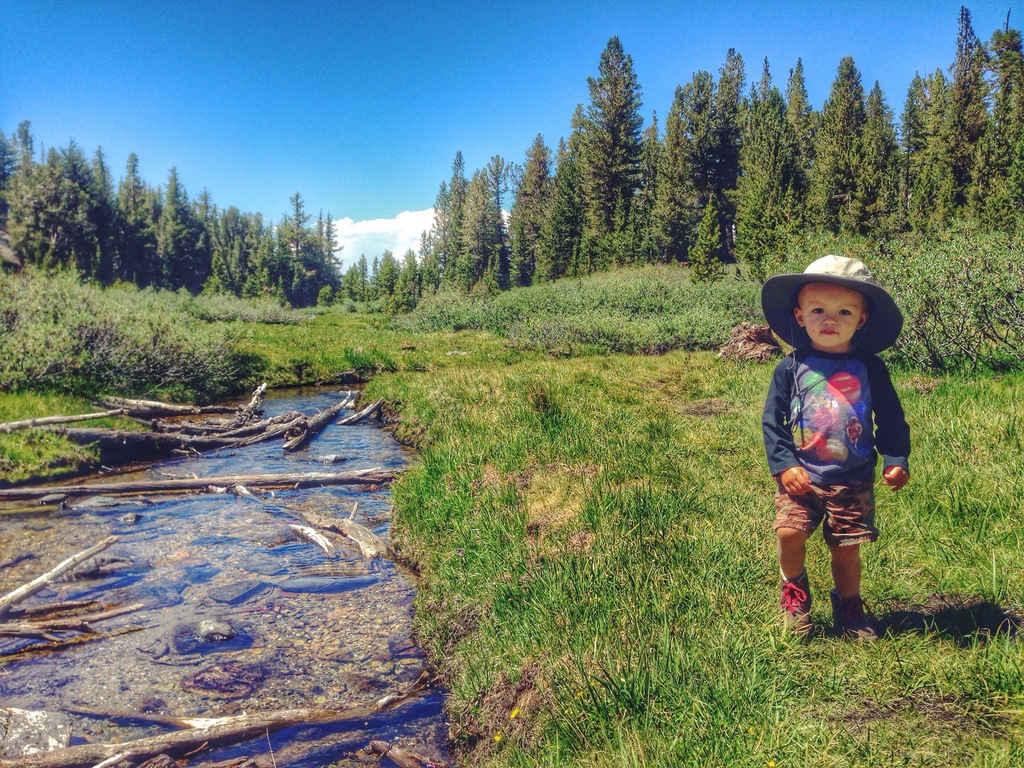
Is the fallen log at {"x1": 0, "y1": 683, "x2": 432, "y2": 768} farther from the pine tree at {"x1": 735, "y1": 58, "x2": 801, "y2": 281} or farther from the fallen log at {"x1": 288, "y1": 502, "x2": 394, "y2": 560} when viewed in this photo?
the pine tree at {"x1": 735, "y1": 58, "x2": 801, "y2": 281}

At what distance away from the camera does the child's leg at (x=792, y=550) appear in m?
3.20

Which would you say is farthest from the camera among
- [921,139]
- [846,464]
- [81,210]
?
[81,210]

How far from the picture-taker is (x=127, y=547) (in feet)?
22.2

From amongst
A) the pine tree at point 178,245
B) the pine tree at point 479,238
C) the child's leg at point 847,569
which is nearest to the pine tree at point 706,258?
the pine tree at point 479,238

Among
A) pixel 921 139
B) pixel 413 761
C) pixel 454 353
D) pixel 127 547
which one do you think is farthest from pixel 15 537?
pixel 921 139

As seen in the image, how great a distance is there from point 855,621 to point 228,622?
4.74 metres

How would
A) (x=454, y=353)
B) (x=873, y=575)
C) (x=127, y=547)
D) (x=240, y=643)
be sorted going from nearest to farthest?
(x=873, y=575) < (x=240, y=643) < (x=127, y=547) < (x=454, y=353)

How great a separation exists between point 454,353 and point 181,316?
30.9 feet

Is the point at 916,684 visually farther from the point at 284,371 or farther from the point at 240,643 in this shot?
the point at 284,371

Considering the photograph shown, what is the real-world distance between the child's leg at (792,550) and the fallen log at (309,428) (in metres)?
10.2

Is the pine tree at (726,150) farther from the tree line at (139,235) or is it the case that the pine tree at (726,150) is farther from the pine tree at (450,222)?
the tree line at (139,235)

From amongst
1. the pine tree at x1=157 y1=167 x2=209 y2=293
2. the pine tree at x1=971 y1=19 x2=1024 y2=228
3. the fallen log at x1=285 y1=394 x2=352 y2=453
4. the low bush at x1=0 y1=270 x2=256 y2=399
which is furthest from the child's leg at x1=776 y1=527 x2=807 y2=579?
the pine tree at x1=157 y1=167 x2=209 y2=293

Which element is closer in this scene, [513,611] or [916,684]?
[916,684]

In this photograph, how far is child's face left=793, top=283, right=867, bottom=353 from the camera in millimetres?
3186
